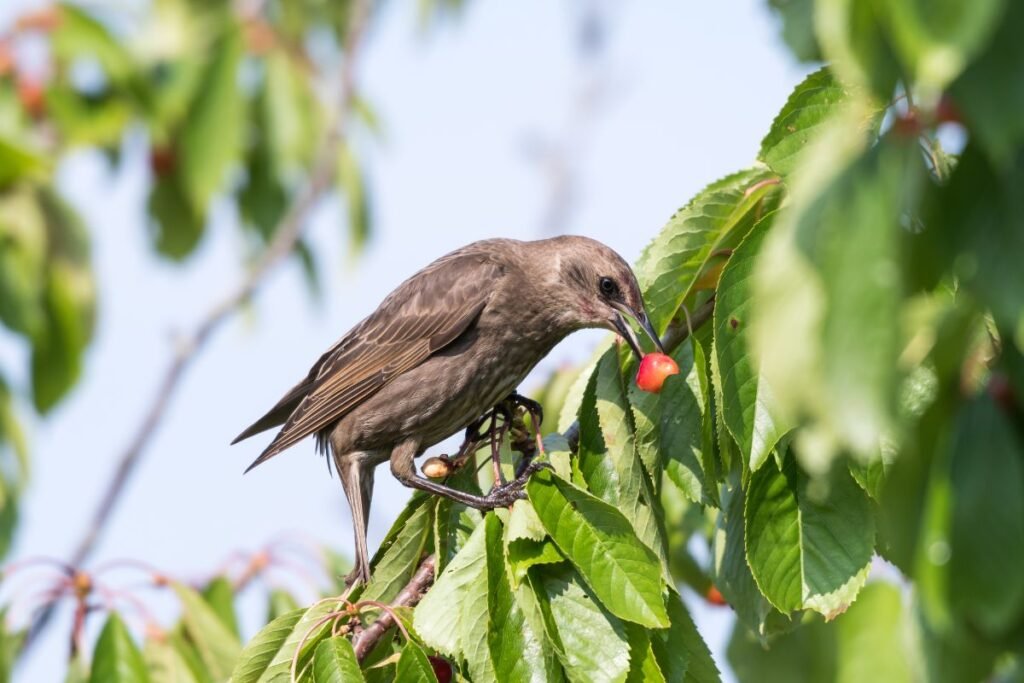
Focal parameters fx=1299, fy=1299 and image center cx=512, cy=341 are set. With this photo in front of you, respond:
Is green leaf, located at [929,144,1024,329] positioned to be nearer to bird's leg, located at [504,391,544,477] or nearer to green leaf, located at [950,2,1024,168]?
green leaf, located at [950,2,1024,168]

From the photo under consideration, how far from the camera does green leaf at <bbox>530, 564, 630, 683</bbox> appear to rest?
2.85m

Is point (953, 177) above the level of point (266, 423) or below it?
below

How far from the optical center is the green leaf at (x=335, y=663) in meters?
3.01

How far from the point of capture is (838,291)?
1.15 m

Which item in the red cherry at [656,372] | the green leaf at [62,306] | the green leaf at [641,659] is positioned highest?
the green leaf at [62,306]

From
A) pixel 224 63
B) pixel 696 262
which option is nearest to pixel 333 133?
pixel 224 63

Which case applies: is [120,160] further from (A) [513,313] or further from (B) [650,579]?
(B) [650,579]

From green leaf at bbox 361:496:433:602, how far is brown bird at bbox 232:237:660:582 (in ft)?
3.96

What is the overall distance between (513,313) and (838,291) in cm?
414

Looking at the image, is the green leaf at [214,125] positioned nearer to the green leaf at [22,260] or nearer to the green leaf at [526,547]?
the green leaf at [22,260]

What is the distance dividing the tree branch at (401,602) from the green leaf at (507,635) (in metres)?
0.49

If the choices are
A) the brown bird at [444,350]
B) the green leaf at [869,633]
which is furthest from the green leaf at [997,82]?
the brown bird at [444,350]

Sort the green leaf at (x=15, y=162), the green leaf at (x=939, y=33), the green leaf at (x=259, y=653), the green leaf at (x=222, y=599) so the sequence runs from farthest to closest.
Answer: the green leaf at (x=222, y=599), the green leaf at (x=15, y=162), the green leaf at (x=259, y=653), the green leaf at (x=939, y=33)

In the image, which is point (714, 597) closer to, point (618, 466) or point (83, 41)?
point (618, 466)
